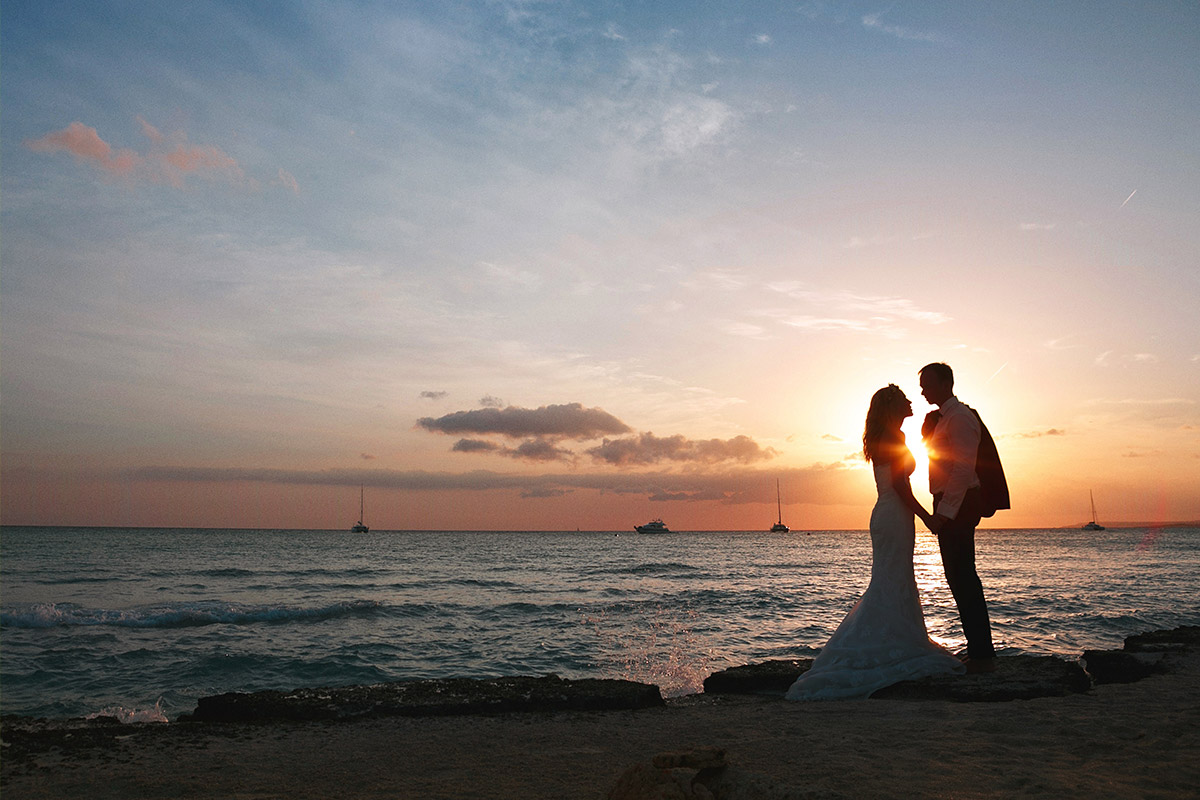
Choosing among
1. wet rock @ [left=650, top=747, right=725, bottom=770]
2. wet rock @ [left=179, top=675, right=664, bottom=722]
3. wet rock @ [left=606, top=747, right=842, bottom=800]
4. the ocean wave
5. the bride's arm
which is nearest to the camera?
wet rock @ [left=606, top=747, right=842, bottom=800]

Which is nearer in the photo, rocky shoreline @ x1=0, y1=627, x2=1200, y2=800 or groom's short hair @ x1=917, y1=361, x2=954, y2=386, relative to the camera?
rocky shoreline @ x1=0, y1=627, x2=1200, y2=800

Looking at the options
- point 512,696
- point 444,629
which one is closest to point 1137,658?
point 512,696

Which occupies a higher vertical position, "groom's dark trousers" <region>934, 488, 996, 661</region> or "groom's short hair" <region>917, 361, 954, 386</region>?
"groom's short hair" <region>917, 361, 954, 386</region>

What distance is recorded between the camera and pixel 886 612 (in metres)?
5.65

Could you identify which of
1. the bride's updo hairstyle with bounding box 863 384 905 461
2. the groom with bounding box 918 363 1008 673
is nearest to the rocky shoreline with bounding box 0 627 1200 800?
the groom with bounding box 918 363 1008 673

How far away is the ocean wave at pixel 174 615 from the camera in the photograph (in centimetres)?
1412

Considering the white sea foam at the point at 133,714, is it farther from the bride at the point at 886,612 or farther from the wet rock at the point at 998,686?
the wet rock at the point at 998,686

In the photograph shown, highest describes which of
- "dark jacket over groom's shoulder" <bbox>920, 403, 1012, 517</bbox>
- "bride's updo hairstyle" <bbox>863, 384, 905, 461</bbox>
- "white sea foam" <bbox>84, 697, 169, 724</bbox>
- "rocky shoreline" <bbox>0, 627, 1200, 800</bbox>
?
"bride's updo hairstyle" <bbox>863, 384, 905, 461</bbox>

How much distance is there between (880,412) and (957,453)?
687mm

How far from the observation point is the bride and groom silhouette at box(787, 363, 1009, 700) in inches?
216

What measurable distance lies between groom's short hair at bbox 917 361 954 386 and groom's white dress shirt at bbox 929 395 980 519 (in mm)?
211

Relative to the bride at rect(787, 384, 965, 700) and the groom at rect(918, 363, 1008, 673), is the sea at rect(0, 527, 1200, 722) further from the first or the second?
the groom at rect(918, 363, 1008, 673)

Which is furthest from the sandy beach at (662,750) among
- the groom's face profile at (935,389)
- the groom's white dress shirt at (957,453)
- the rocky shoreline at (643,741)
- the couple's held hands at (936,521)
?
the groom's face profile at (935,389)

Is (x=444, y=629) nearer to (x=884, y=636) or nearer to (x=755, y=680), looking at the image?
(x=755, y=680)
